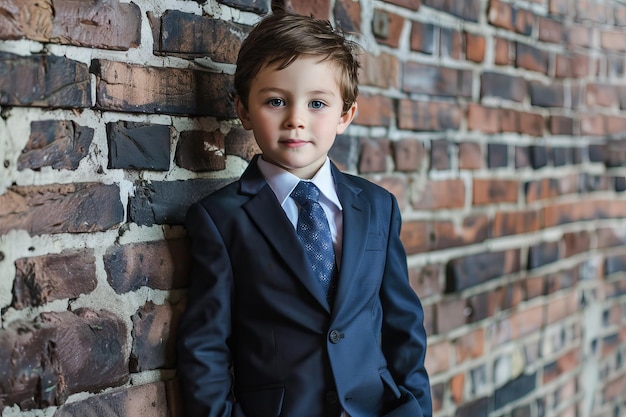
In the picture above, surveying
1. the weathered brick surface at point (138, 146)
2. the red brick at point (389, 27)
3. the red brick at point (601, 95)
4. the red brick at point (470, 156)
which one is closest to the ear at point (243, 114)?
the weathered brick surface at point (138, 146)

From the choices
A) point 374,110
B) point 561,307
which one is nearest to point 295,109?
point 374,110

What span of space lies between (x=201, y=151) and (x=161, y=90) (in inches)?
4.3

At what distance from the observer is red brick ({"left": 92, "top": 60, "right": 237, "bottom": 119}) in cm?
94

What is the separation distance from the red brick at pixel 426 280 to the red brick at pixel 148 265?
56 centimetres

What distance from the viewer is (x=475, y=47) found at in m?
1.59

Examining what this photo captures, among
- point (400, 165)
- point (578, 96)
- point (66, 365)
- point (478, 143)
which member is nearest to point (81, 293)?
point (66, 365)

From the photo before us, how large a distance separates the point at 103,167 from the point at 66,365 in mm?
251

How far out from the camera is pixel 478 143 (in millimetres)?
1614

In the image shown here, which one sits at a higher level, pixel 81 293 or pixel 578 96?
pixel 578 96

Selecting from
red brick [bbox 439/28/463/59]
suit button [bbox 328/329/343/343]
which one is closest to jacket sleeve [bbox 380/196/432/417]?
suit button [bbox 328/329/343/343]

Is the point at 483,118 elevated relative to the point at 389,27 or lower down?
lower down

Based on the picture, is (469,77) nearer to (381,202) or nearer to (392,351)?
(381,202)

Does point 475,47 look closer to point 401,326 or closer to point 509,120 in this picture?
point 509,120

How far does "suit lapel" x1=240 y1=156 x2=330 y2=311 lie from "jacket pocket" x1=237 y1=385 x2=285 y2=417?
0.13 meters
